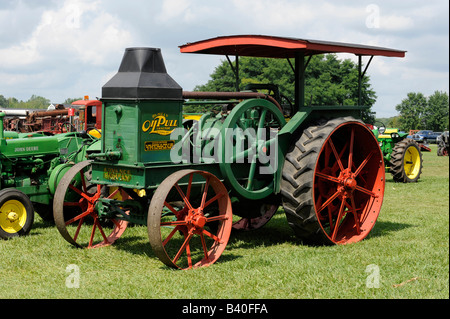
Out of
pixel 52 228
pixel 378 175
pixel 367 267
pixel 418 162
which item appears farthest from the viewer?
pixel 418 162

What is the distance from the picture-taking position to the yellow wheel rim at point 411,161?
16.4m

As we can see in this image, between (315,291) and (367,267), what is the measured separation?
105 cm

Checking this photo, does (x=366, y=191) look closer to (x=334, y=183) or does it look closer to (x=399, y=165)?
(x=334, y=183)

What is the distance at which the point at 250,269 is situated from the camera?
616 cm

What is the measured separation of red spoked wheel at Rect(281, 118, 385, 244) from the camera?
6965 mm

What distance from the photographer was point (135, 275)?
5.93m

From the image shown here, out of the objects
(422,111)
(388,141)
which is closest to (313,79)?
(388,141)

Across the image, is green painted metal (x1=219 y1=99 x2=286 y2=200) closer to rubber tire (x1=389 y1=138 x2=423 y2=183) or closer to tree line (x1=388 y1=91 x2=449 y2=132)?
rubber tire (x1=389 y1=138 x2=423 y2=183)

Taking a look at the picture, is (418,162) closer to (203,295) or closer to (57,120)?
(203,295)

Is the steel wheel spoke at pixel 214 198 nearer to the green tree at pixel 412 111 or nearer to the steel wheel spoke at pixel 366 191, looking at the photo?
the steel wheel spoke at pixel 366 191

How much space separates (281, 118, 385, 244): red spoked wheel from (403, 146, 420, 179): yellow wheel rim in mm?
8647

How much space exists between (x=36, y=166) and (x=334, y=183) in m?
4.67
